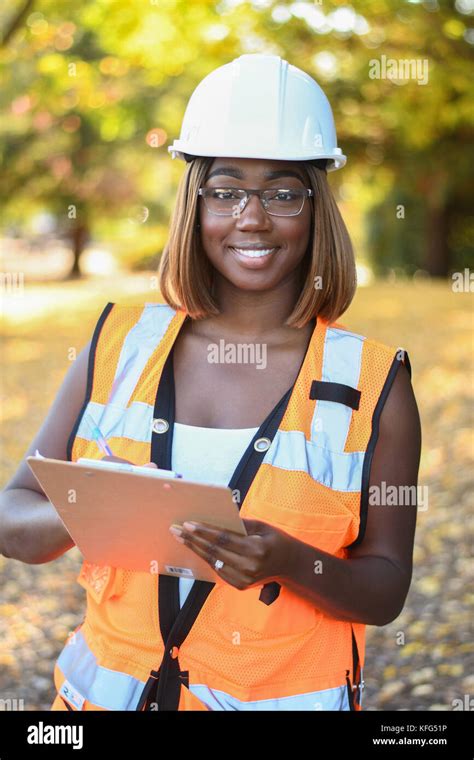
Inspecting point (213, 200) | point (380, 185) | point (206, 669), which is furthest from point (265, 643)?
point (380, 185)

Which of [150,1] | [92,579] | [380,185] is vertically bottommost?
[92,579]

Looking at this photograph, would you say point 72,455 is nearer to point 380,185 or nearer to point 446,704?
point 446,704

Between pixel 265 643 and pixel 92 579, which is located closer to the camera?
pixel 265 643

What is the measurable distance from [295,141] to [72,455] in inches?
32.7

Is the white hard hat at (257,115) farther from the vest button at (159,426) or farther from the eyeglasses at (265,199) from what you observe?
the vest button at (159,426)

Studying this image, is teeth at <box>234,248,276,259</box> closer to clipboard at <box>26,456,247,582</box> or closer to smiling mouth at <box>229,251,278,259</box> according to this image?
smiling mouth at <box>229,251,278,259</box>

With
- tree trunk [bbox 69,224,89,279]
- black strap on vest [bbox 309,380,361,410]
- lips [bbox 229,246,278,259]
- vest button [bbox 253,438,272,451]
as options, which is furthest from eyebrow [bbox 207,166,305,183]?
tree trunk [bbox 69,224,89,279]

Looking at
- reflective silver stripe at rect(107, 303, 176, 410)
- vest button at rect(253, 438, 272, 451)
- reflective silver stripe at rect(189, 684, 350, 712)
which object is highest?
reflective silver stripe at rect(107, 303, 176, 410)

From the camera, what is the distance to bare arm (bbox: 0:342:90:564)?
2096 mm

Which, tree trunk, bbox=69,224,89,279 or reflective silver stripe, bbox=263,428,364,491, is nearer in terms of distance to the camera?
reflective silver stripe, bbox=263,428,364,491

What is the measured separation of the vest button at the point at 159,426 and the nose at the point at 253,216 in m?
0.46

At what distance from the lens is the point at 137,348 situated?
2.15 m
